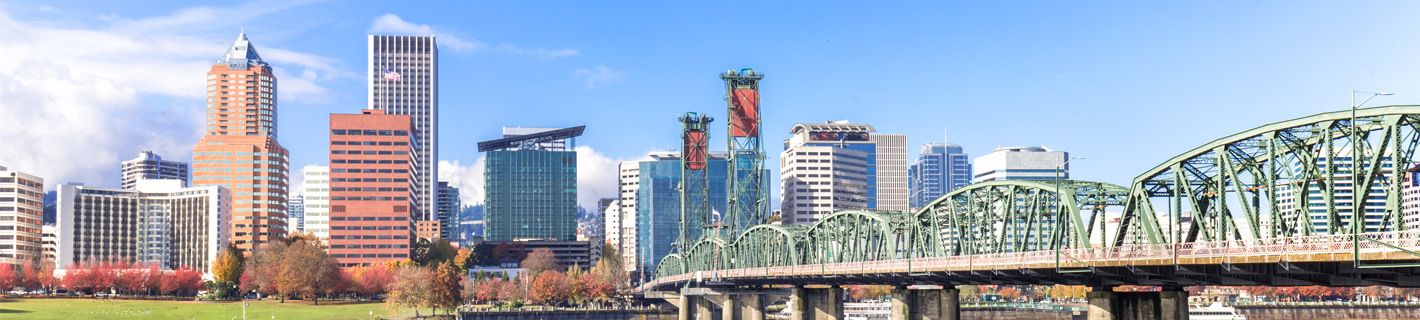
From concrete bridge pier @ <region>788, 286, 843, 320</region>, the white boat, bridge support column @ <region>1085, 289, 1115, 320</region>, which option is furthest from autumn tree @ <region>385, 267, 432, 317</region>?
bridge support column @ <region>1085, 289, 1115, 320</region>

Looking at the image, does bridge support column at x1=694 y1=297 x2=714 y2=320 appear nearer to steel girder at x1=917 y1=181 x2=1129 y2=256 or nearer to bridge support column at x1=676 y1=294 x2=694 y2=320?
bridge support column at x1=676 y1=294 x2=694 y2=320

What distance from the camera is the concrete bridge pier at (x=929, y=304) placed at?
113 m

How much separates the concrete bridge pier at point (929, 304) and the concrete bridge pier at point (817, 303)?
1965 centimetres

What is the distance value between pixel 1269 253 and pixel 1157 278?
15089mm

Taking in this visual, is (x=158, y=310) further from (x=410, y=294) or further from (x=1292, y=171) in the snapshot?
(x=1292, y=171)

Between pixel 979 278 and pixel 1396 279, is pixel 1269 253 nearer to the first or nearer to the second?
pixel 1396 279

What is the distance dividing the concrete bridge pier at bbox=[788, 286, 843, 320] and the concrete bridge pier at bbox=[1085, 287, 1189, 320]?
52.6 m

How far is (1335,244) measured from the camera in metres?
56.6

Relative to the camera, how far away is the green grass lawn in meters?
165

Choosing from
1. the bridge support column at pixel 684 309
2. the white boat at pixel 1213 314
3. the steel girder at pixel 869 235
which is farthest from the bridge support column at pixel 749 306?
the white boat at pixel 1213 314

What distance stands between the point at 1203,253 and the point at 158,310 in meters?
150

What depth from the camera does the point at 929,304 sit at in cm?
11338

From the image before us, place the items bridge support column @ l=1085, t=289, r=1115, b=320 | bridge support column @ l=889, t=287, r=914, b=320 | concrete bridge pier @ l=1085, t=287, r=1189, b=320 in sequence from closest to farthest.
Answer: concrete bridge pier @ l=1085, t=287, r=1189, b=320 < bridge support column @ l=1085, t=289, r=1115, b=320 < bridge support column @ l=889, t=287, r=914, b=320

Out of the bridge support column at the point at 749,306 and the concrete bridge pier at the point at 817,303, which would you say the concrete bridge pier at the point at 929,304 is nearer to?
the concrete bridge pier at the point at 817,303
